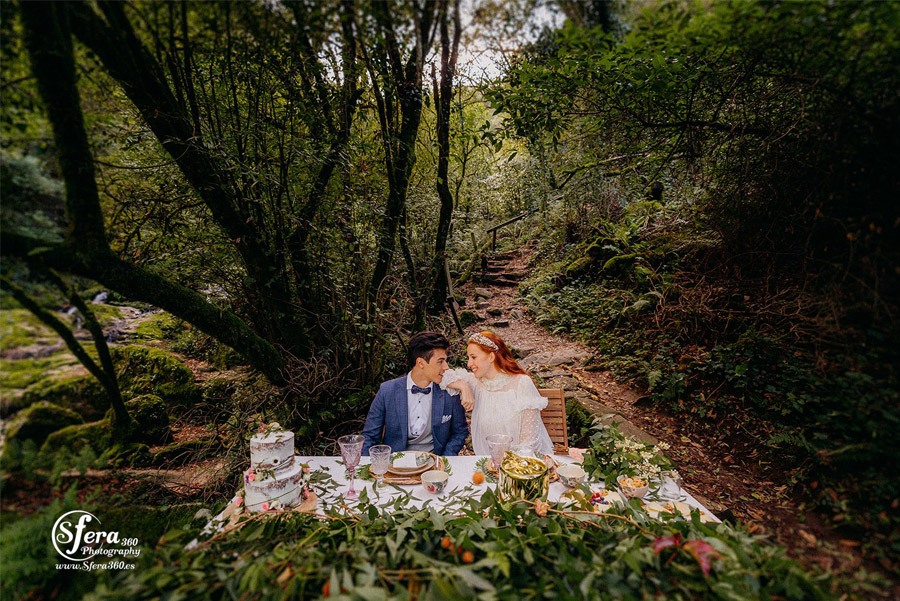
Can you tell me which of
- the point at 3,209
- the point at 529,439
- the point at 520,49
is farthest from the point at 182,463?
the point at 520,49

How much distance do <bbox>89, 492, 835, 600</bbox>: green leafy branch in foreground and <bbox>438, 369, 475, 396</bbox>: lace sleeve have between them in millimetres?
1473

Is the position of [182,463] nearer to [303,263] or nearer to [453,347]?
[303,263]

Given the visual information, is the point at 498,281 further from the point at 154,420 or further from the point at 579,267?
the point at 154,420

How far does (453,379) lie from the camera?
2.79 meters

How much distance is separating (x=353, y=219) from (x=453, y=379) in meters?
1.80

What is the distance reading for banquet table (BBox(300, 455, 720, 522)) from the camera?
1.70m

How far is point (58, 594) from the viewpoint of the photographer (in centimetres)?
107

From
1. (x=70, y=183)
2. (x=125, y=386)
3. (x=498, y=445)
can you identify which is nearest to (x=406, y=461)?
(x=498, y=445)

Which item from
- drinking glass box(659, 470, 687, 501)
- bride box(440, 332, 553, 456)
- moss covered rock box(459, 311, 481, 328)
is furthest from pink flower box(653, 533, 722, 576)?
moss covered rock box(459, 311, 481, 328)

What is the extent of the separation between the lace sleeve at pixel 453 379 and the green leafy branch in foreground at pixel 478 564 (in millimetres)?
1473

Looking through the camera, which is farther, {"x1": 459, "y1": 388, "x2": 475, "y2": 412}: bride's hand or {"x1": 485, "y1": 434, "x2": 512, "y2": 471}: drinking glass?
{"x1": 459, "y1": 388, "x2": 475, "y2": 412}: bride's hand

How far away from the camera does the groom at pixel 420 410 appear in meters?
2.74

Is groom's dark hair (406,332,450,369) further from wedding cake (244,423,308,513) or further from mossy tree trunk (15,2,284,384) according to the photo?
mossy tree trunk (15,2,284,384)

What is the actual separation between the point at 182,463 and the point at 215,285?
145 centimetres
